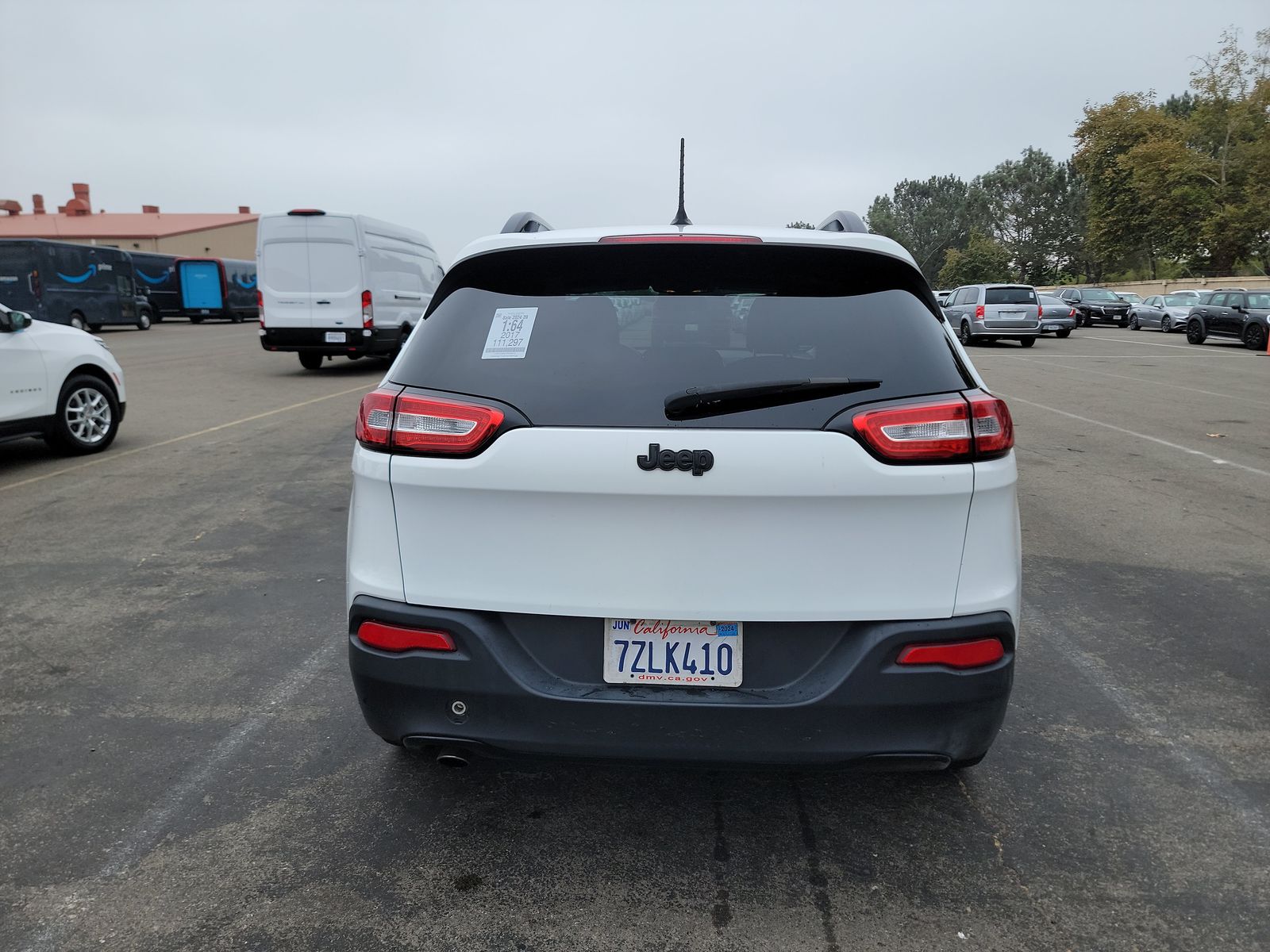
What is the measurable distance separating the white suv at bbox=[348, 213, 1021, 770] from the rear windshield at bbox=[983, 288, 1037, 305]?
86.0 feet

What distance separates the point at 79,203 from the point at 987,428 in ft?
313

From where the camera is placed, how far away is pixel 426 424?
96.8 inches

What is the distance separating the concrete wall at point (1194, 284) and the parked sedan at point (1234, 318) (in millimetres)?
17824

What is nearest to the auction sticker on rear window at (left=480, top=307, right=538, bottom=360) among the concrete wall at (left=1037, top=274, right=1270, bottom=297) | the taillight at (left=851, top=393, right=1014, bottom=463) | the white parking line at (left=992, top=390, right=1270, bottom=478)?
the taillight at (left=851, top=393, right=1014, bottom=463)

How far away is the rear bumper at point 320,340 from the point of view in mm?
17406

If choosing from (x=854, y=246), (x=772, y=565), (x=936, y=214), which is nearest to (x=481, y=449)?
(x=772, y=565)

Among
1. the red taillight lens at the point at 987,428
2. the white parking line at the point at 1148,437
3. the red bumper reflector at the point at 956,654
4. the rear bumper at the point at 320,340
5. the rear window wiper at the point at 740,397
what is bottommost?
the white parking line at the point at 1148,437

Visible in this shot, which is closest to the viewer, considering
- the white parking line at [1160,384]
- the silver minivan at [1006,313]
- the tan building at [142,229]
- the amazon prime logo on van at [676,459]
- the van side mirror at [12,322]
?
the amazon prime logo on van at [676,459]

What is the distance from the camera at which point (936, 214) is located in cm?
Answer: 11131

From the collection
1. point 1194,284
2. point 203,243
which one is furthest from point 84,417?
point 203,243

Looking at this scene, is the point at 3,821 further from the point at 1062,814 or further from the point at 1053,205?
the point at 1053,205

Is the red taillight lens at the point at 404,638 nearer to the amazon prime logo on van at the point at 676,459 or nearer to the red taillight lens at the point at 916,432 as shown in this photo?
the amazon prime logo on van at the point at 676,459

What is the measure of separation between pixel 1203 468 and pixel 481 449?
331 inches

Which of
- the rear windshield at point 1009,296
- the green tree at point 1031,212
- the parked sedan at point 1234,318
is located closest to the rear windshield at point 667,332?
the rear windshield at point 1009,296
